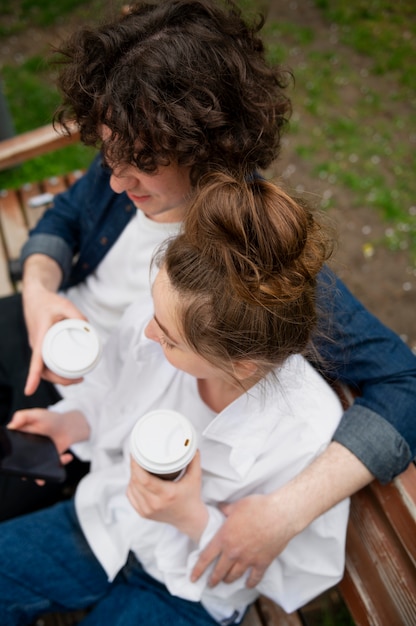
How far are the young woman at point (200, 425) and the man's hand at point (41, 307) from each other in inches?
5.6

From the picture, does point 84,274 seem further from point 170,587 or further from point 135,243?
point 170,587

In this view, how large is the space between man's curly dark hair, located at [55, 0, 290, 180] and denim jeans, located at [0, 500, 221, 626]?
1163 millimetres

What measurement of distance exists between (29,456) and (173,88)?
117 cm

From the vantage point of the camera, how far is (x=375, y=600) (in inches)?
67.2

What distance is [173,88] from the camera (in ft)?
4.81

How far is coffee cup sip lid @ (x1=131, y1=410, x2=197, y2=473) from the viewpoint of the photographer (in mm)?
1413

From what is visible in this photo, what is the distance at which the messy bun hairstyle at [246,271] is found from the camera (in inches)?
48.3

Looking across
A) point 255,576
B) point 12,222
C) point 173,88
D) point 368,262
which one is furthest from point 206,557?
point 368,262

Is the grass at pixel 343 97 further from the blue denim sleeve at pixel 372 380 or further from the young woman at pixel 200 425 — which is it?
the young woman at pixel 200 425

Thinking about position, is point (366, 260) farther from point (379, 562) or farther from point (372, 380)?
point (379, 562)

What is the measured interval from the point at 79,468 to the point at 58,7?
461 cm

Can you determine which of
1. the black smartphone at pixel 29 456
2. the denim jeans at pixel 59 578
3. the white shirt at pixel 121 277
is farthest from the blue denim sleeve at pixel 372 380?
the black smartphone at pixel 29 456

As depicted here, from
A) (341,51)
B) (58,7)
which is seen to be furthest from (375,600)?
(58,7)

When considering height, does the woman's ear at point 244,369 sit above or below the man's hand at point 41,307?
above
